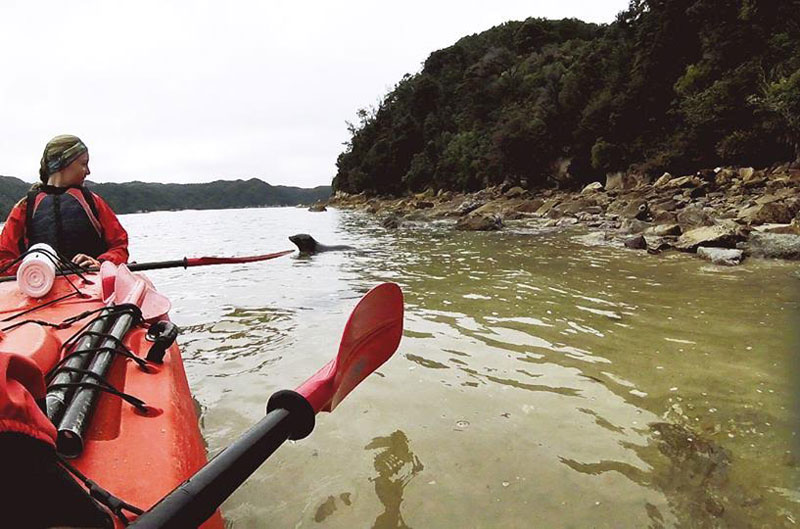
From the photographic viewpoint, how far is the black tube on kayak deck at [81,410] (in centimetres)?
116

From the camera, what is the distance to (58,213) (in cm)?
352

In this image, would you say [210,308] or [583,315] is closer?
[583,315]

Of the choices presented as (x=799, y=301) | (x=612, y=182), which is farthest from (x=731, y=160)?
(x=799, y=301)

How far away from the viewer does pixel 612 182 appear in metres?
25.6

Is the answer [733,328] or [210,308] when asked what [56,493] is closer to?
[733,328]

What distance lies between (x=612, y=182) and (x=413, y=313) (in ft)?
81.4

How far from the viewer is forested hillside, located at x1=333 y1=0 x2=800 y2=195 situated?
17.4 meters

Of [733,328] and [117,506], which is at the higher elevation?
[117,506]

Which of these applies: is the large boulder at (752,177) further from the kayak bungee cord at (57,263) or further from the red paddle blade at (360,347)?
the kayak bungee cord at (57,263)

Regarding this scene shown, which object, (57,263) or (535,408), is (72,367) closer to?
(57,263)

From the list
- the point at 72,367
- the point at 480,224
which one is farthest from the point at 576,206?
the point at 72,367

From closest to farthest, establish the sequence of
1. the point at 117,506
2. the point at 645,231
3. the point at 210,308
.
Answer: the point at 117,506 → the point at 210,308 → the point at 645,231

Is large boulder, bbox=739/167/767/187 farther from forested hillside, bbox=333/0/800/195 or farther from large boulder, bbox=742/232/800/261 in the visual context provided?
large boulder, bbox=742/232/800/261

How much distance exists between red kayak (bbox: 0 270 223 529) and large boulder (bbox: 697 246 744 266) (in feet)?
23.7
